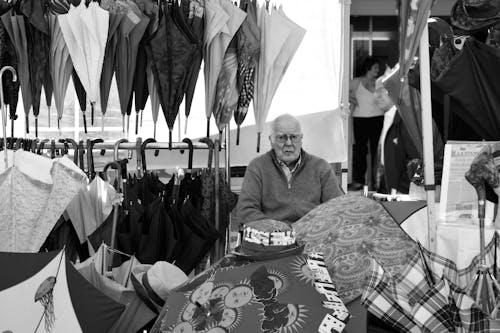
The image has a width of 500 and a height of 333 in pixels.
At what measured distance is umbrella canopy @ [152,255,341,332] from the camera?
196 cm

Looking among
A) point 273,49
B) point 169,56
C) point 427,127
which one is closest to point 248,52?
point 273,49

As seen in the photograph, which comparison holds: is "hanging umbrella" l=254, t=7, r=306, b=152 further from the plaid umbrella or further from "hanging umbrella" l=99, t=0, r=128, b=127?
the plaid umbrella

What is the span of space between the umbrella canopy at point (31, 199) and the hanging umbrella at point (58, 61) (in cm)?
127

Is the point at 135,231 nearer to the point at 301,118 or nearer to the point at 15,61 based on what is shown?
the point at 15,61

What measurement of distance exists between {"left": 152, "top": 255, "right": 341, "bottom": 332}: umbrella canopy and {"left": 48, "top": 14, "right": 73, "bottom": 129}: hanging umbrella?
2.31 metres

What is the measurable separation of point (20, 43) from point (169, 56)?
33.7 inches

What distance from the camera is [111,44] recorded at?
4.10m

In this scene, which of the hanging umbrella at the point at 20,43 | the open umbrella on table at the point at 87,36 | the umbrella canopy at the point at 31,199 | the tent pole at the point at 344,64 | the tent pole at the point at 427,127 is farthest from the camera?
the tent pole at the point at 344,64

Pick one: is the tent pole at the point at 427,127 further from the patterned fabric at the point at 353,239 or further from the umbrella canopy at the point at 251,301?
the umbrella canopy at the point at 251,301

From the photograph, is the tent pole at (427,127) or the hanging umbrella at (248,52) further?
the hanging umbrella at (248,52)

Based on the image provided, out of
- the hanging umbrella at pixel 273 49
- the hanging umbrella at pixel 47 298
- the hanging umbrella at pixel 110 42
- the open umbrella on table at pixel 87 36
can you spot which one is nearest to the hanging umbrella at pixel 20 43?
the open umbrella on table at pixel 87 36

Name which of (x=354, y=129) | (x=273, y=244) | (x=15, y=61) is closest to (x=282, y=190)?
(x=15, y=61)

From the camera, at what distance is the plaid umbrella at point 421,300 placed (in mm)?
1817

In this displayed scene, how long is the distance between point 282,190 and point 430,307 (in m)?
2.25
